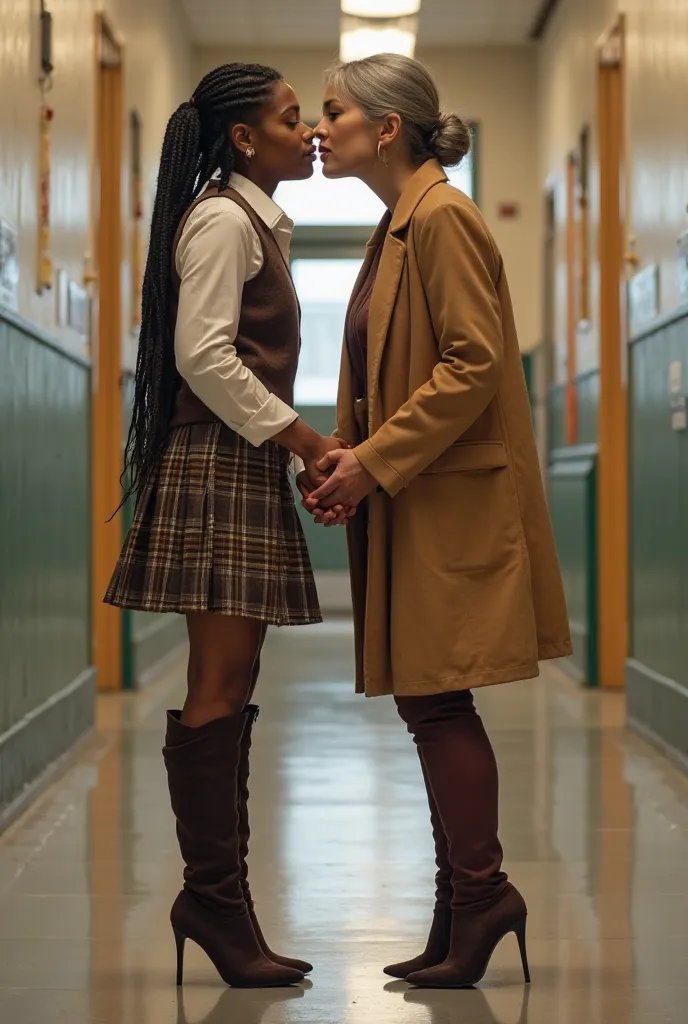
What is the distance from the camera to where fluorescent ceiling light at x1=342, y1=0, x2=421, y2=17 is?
7.55 meters

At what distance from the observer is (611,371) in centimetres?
691

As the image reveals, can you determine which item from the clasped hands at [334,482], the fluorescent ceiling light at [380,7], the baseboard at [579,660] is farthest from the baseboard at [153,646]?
the clasped hands at [334,482]

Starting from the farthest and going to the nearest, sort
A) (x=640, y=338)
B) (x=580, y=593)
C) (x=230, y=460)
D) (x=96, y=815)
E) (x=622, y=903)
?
1. (x=580, y=593)
2. (x=640, y=338)
3. (x=96, y=815)
4. (x=622, y=903)
5. (x=230, y=460)

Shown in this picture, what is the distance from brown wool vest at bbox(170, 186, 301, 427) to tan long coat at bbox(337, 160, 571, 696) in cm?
14

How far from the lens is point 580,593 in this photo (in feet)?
23.1

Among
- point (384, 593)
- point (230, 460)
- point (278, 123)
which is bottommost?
point (384, 593)

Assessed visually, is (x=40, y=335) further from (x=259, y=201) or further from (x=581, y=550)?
(x=581, y=550)

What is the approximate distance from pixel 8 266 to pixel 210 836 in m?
2.15

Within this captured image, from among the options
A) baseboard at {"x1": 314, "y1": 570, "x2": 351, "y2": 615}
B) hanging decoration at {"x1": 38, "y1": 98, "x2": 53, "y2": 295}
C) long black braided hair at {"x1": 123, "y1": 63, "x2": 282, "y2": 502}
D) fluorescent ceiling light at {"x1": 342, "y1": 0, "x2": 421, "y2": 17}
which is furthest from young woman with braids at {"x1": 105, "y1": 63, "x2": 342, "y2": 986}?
baseboard at {"x1": 314, "y1": 570, "x2": 351, "y2": 615}

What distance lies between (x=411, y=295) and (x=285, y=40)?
8.24m

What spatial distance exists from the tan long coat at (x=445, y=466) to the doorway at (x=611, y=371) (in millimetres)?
4452

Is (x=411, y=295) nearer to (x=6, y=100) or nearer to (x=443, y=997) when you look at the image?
(x=443, y=997)

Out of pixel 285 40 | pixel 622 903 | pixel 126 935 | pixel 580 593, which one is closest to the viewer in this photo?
pixel 126 935

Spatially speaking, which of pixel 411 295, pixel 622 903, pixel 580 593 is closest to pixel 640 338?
pixel 580 593
